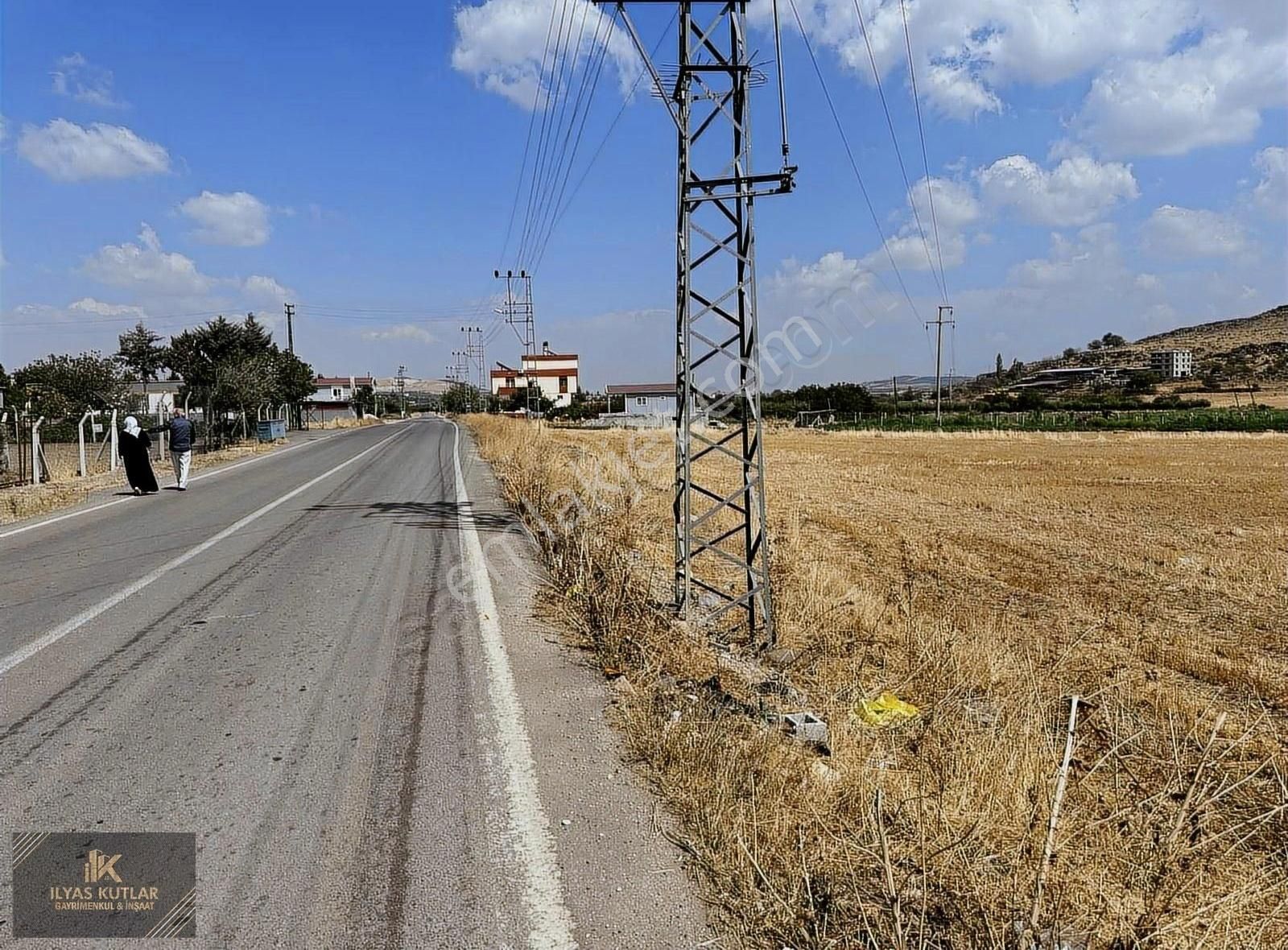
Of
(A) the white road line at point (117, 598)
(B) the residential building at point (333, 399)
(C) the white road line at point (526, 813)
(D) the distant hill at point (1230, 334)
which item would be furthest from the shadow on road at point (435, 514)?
(D) the distant hill at point (1230, 334)

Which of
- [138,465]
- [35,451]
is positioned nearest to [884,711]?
[138,465]

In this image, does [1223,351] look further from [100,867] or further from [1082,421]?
[100,867]

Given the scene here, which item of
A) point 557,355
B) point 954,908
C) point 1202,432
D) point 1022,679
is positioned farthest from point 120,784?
point 557,355

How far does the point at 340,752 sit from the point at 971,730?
3.64m

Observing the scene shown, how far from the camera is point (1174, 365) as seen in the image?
12775 centimetres

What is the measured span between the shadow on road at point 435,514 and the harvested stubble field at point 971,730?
79cm

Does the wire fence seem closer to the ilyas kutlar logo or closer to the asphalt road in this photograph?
the asphalt road

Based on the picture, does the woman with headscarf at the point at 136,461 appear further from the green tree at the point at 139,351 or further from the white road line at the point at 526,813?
the green tree at the point at 139,351

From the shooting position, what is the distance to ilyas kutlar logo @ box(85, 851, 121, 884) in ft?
10.9

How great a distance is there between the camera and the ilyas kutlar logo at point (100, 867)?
332 centimetres

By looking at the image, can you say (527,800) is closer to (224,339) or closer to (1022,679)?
(1022,679)

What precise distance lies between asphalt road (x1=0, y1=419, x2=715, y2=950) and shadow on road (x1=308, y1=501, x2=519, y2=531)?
328 cm

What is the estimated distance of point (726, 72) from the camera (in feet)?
23.7

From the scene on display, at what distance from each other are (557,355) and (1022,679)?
136112 millimetres
